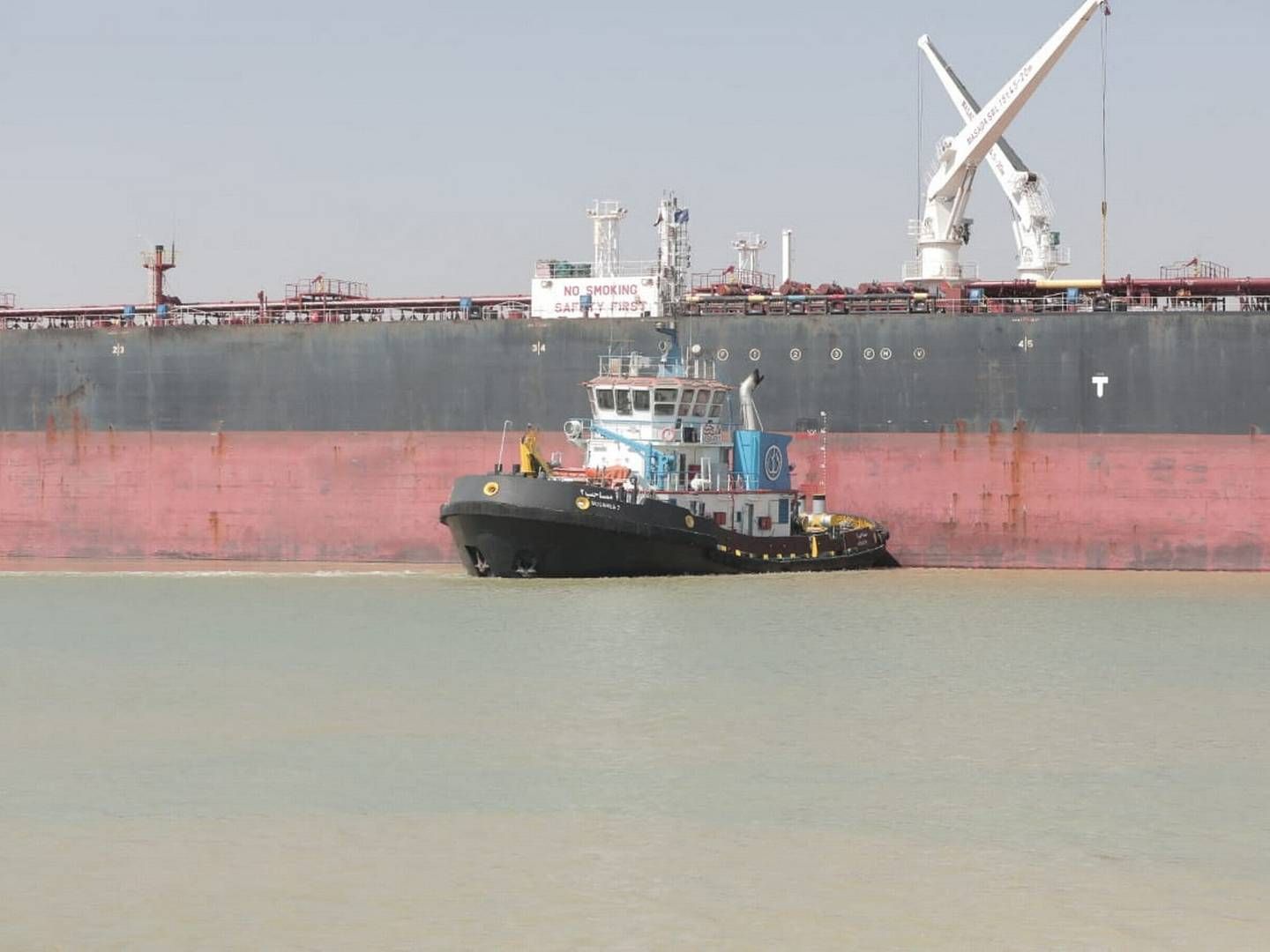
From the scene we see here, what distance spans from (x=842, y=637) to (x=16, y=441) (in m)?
22.9

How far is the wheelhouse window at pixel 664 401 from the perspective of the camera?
32.3m

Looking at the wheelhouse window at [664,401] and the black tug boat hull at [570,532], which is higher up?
the wheelhouse window at [664,401]

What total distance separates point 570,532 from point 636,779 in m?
14.8

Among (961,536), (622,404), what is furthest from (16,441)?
(961,536)

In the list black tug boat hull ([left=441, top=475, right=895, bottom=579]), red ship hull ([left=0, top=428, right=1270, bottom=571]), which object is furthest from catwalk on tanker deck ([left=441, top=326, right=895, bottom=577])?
red ship hull ([left=0, top=428, right=1270, bottom=571])

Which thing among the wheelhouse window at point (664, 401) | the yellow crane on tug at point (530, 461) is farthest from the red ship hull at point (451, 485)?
the yellow crane on tug at point (530, 461)

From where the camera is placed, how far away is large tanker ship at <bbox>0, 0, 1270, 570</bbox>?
3309 cm

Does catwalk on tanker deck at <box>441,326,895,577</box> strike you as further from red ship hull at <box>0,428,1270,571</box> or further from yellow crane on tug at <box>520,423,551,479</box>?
red ship hull at <box>0,428,1270,571</box>

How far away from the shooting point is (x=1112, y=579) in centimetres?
3131

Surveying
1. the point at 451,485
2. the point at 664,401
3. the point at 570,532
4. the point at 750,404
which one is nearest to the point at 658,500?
the point at 570,532

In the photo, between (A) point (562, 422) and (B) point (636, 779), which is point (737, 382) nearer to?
(A) point (562, 422)

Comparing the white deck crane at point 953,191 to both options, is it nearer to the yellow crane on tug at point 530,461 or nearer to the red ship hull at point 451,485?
the red ship hull at point 451,485

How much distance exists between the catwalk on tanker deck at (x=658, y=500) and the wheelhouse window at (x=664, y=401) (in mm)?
24

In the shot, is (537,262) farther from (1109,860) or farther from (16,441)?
(1109,860)
